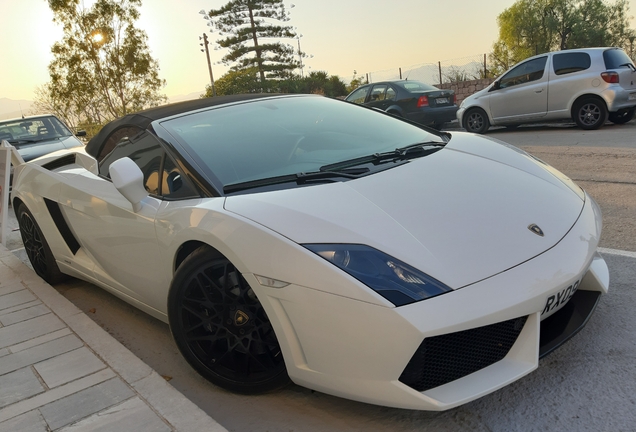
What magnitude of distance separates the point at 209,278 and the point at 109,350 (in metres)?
0.89

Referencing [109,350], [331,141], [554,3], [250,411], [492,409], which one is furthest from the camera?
[554,3]

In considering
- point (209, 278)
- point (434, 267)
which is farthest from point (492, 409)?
point (209, 278)

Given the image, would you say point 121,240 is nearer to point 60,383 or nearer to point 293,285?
point 60,383

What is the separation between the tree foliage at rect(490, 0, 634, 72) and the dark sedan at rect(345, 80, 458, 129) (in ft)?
106

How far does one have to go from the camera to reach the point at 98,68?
24000mm

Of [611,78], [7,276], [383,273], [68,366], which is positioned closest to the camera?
[383,273]

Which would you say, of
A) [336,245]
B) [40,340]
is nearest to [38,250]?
[40,340]

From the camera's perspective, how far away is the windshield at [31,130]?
36.0ft

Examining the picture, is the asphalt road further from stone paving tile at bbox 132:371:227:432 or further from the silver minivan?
the silver minivan

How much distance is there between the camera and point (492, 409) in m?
2.24

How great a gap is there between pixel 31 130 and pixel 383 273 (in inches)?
434

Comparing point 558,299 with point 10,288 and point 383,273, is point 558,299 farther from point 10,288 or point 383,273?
point 10,288

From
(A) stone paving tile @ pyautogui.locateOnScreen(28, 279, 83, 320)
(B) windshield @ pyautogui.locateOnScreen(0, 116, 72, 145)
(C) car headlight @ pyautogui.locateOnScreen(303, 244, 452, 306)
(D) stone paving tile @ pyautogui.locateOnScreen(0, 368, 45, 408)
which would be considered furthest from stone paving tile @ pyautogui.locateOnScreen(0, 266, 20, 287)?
(B) windshield @ pyautogui.locateOnScreen(0, 116, 72, 145)

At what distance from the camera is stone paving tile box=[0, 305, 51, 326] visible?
12.4 feet
